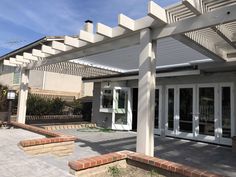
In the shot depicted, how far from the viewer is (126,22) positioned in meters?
5.49

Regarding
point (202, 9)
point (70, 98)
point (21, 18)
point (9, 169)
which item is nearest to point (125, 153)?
point (9, 169)

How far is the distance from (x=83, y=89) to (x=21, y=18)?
13114 millimetres

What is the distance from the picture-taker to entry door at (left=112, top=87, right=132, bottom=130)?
45.3 feet

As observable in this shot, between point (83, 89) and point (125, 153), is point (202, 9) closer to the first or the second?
point (125, 153)

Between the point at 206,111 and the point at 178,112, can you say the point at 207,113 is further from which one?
the point at 178,112

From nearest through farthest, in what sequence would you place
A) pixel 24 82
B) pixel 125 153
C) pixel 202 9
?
pixel 202 9, pixel 125 153, pixel 24 82

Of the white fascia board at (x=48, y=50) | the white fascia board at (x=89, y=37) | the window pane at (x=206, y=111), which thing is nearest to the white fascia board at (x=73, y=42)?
the white fascia board at (x=89, y=37)

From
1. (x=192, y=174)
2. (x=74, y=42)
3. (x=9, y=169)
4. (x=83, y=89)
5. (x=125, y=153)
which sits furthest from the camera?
(x=83, y=89)

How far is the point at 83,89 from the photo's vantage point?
90.4 ft

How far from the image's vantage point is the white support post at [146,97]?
5398 millimetres

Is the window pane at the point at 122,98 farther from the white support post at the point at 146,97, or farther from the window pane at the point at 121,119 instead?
the white support post at the point at 146,97

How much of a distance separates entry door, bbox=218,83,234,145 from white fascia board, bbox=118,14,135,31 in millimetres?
6027

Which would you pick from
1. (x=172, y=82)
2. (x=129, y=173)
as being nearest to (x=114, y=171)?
(x=129, y=173)

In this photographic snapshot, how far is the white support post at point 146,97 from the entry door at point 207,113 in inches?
219
